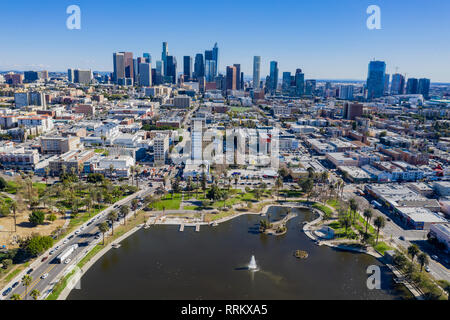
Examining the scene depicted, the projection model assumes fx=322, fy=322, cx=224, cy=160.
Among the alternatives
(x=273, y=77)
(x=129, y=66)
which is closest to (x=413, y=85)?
(x=273, y=77)

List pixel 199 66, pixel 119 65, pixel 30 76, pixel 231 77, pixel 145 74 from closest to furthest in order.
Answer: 1. pixel 30 76
2. pixel 145 74
3. pixel 231 77
4. pixel 119 65
5. pixel 199 66

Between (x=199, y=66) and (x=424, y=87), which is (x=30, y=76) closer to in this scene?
(x=199, y=66)

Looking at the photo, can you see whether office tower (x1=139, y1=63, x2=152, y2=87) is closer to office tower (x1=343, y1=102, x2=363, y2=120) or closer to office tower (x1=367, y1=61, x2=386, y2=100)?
office tower (x1=343, y1=102, x2=363, y2=120)

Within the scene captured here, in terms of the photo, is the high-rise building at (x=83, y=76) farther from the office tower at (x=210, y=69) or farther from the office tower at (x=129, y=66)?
the office tower at (x=210, y=69)

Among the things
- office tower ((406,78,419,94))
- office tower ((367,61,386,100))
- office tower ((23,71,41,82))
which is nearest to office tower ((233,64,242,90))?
office tower ((367,61,386,100))

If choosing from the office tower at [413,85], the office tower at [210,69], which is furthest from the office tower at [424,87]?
the office tower at [210,69]
